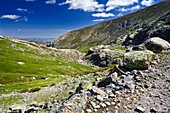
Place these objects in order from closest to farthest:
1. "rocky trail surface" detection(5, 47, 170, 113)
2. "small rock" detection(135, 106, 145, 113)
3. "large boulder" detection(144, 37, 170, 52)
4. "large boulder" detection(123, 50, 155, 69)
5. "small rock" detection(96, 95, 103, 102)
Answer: "small rock" detection(135, 106, 145, 113)
"rocky trail surface" detection(5, 47, 170, 113)
"small rock" detection(96, 95, 103, 102)
"large boulder" detection(123, 50, 155, 69)
"large boulder" detection(144, 37, 170, 52)

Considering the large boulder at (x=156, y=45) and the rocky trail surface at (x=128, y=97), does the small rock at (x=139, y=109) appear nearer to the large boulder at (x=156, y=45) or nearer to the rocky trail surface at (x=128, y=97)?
the rocky trail surface at (x=128, y=97)

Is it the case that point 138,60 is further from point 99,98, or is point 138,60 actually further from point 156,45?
point 156,45

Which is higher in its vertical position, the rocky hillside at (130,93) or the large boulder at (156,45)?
the large boulder at (156,45)

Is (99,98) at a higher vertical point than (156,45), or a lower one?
lower

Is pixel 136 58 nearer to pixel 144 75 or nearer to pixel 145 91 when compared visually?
pixel 144 75

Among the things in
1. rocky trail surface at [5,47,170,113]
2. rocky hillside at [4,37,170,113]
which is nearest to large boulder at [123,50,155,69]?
rocky hillside at [4,37,170,113]

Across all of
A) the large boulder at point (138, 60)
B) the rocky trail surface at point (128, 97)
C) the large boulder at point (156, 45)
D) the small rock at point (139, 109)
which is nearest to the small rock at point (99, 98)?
the rocky trail surface at point (128, 97)

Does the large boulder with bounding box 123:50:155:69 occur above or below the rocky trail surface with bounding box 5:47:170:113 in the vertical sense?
above

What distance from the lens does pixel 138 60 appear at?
30375 mm

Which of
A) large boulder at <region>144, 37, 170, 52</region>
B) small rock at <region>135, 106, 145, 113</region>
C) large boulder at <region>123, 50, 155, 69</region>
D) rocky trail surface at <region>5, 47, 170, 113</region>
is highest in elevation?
large boulder at <region>144, 37, 170, 52</region>

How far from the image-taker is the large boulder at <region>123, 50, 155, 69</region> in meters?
30.1

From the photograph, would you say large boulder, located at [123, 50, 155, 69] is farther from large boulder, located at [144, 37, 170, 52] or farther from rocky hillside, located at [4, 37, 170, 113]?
large boulder, located at [144, 37, 170, 52]

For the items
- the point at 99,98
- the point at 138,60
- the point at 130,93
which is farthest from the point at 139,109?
the point at 138,60

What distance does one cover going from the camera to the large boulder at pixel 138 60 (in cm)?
3012
